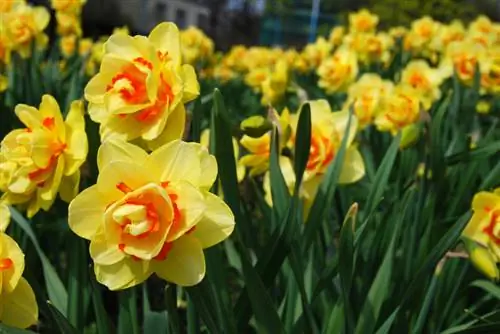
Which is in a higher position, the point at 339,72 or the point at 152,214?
the point at 152,214

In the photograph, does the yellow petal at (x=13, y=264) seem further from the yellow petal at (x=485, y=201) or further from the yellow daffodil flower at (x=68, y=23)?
the yellow daffodil flower at (x=68, y=23)

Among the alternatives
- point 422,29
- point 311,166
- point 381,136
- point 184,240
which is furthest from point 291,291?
point 422,29

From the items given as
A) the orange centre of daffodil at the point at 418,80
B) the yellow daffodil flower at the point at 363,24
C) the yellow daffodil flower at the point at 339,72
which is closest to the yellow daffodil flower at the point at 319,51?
the yellow daffodil flower at the point at 363,24

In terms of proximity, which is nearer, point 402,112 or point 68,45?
point 402,112

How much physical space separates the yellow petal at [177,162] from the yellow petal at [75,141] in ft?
0.81

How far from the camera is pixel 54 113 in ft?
3.30

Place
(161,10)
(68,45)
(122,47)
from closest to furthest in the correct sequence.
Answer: (122,47) < (68,45) < (161,10)

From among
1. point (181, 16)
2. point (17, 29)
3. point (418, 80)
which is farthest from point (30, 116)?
point (181, 16)

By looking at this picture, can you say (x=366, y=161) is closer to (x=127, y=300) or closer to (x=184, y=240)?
(x=127, y=300)

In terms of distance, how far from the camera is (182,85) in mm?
869

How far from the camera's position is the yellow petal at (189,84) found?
2.90 feet

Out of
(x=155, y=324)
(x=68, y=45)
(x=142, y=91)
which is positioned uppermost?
(x=142, y=91)

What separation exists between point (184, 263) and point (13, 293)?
217 millimetres

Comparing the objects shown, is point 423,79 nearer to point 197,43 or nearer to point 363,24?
point 363,24
